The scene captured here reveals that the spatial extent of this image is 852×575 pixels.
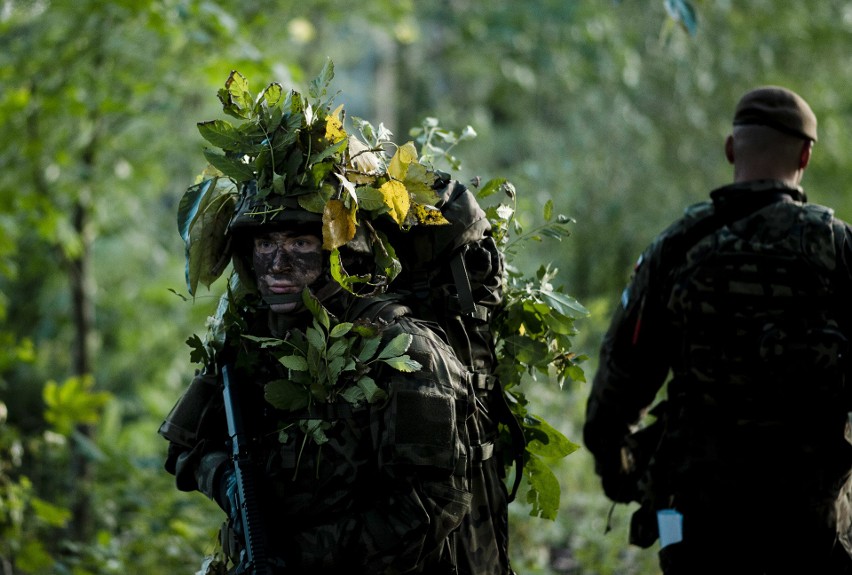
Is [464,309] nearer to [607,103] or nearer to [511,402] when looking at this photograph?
[511,402]

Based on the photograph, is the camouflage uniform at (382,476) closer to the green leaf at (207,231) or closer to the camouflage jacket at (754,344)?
the green leaf at (207,231)

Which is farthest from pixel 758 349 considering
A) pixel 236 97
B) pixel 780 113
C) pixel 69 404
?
pixel 69 404

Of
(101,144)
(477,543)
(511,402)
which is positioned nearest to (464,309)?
(511,402)

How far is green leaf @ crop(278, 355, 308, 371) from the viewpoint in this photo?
2.71 metres

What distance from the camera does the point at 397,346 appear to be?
8.61 ft

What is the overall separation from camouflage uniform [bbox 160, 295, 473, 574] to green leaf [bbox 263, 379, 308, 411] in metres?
0.04

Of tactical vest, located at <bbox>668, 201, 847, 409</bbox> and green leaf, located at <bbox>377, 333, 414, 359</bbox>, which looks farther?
tactical vest, located at <bbox>668, 201, 847, 409</bbox>

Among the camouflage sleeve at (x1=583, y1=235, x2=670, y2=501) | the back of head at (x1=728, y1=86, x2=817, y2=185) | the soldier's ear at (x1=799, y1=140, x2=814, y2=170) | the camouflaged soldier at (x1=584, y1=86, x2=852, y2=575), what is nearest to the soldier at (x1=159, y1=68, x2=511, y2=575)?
the camouflaged soldier at (x1=584, y1=86, x2=852, y2=575)

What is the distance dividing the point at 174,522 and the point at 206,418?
302cm

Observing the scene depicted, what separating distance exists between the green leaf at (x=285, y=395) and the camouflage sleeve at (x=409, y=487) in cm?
22

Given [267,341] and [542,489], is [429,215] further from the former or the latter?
[542,489]

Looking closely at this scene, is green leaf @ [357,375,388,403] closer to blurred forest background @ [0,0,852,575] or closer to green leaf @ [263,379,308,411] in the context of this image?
green leaf @ [263,379,308,411]

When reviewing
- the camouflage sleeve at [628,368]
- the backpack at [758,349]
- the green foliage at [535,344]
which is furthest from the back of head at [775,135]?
the green foliage at [535,344]

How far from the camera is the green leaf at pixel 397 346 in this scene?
103 inches
